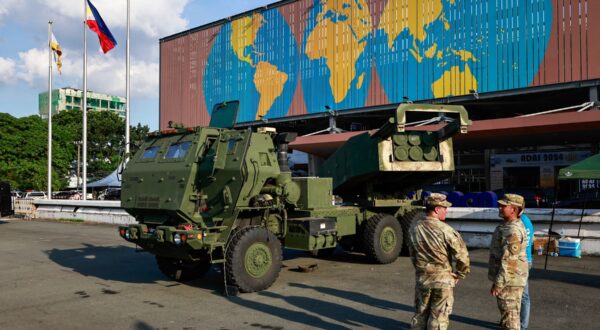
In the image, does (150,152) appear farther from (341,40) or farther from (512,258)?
(341,40)

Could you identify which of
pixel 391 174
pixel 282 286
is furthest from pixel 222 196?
pixel 391 174

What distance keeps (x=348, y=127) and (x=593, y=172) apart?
23.4 m

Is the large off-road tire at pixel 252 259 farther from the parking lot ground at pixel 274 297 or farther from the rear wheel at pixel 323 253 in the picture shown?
the rear wheel at pixel 323 253

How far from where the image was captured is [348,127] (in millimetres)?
32969

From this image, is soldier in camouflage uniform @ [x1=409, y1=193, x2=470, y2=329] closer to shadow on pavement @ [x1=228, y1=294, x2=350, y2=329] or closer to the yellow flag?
shadow on pavement @ [x1=228, y1=294, x2=350, y2=329]

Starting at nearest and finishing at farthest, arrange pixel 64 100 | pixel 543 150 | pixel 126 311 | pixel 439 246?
pixel 439 246 < pixel 126 311 < pixel 543 150 < pixel 64 100

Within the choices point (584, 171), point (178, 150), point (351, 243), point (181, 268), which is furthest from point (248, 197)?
point (584, 171)

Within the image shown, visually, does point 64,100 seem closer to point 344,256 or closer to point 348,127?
point 348,127

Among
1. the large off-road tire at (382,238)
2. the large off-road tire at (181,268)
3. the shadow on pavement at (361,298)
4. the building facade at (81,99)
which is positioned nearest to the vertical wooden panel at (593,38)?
the large off-road tire at (382,238)

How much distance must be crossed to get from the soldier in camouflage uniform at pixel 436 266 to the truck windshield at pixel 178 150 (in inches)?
188

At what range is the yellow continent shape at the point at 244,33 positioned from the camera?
31938mm

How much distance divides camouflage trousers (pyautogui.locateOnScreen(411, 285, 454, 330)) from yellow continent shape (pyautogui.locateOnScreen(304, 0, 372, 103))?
23.4 metres

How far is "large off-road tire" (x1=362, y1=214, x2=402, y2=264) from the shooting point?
10148mm

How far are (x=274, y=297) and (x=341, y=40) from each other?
72.6 feet
